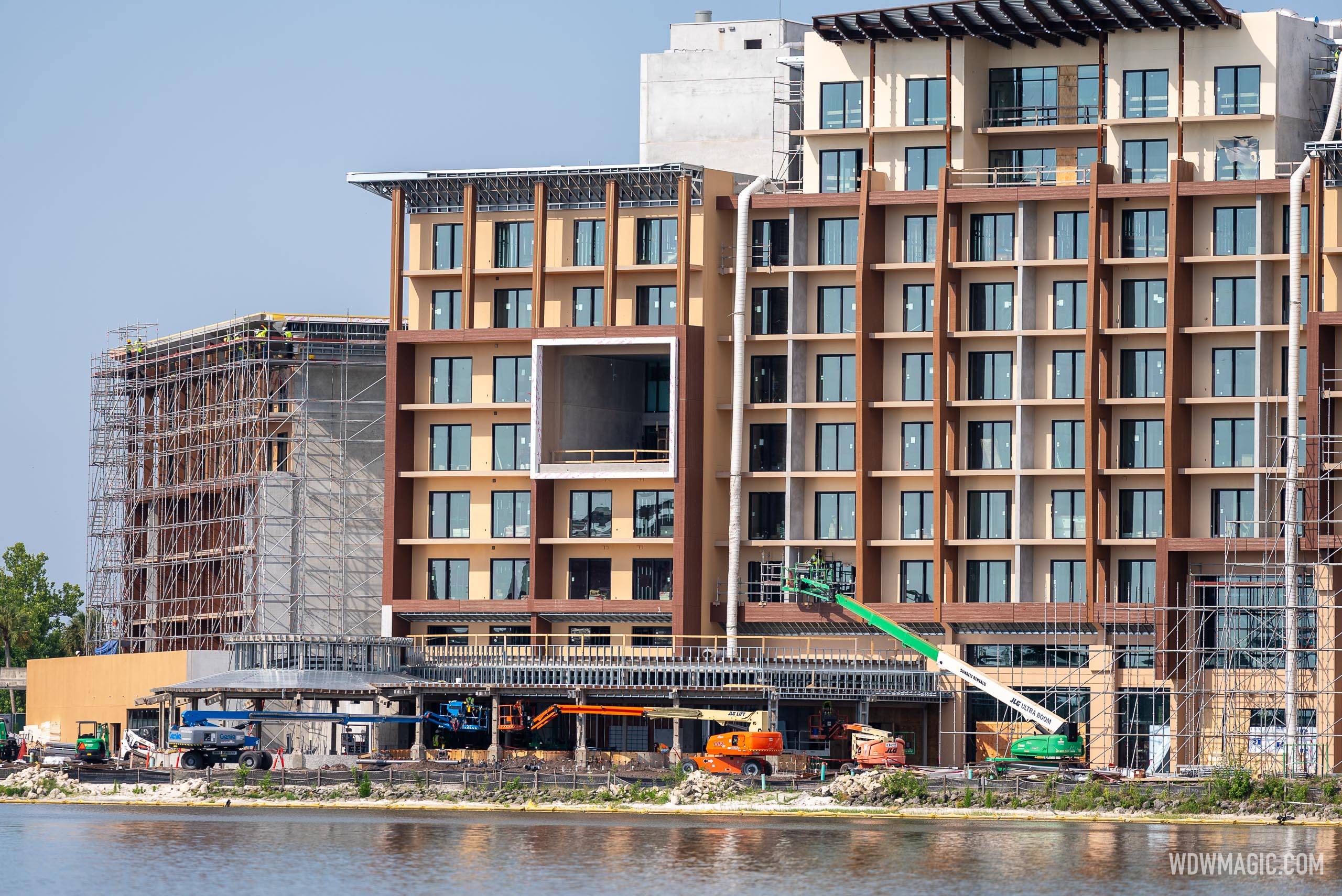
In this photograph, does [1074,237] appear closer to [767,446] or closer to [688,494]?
[767,446]

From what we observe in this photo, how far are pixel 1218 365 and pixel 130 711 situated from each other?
61696 mm

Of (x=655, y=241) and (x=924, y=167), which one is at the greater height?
(x=924, y=167)

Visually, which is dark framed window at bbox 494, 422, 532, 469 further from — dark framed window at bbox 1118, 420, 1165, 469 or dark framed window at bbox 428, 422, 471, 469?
dark framed window at bbox 1118, 420, 1165, 469

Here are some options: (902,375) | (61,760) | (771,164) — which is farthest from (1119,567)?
(61,760)

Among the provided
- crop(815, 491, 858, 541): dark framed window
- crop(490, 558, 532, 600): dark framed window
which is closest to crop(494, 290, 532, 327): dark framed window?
crop(490, 558, 532, 600): dark framed window

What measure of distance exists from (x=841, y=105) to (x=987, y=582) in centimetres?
2645

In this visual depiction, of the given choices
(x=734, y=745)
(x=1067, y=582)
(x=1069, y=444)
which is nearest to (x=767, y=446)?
(x=1069, y=444)

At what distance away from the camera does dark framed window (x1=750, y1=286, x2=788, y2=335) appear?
127 m

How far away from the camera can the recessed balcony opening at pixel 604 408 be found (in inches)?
4966

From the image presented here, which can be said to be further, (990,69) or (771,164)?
(771,164)

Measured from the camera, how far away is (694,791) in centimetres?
10156

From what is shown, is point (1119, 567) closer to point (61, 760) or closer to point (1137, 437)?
point (1137, 437)

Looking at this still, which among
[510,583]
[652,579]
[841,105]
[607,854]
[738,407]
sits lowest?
[607,854]

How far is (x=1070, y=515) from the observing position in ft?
401
